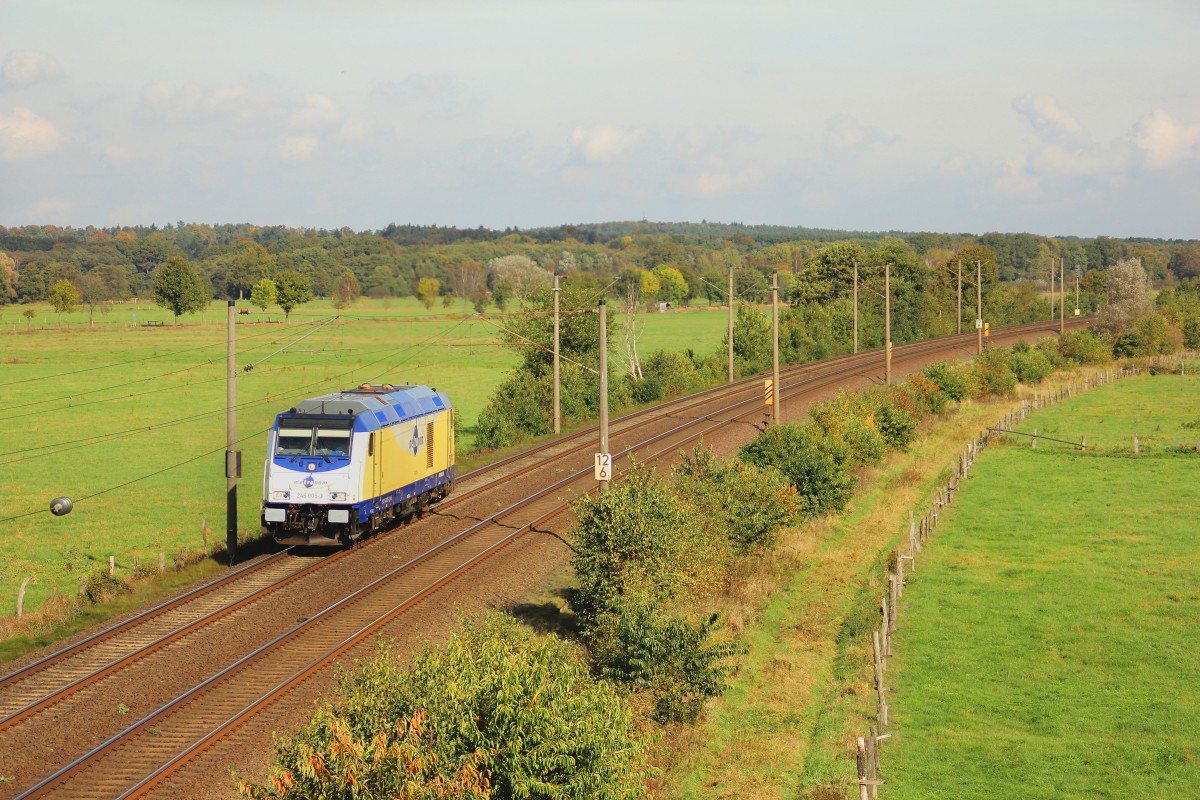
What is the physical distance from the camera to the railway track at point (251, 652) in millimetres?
→ 17062

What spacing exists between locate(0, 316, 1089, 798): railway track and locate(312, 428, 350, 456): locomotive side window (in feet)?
10.0

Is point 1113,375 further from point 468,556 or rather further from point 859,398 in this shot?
point 468,556

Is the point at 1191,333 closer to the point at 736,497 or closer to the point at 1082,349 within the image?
the point at 1082,349

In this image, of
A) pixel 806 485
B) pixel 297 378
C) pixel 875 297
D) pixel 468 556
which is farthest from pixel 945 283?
pixel 468 556

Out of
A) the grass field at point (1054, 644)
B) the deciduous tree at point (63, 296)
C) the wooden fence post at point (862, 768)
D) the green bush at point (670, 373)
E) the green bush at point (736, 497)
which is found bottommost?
the grass field at point (1054, 644)

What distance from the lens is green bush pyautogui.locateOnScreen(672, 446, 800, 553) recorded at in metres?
29.8

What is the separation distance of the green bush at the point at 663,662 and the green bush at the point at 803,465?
18791 mm

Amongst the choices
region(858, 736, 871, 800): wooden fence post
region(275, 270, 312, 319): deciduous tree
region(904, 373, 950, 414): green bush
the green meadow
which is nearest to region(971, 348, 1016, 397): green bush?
region(904, 373, 950, 414): green bush

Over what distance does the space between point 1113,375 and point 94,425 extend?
73.1 metres

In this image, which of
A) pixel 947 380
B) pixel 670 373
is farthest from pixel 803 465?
pixel 947 380

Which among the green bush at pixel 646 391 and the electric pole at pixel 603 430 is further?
the green bush at pixel 646 391

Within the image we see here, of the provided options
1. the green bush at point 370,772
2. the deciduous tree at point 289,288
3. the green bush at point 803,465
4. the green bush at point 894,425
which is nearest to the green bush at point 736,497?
the green bush at point 803,465

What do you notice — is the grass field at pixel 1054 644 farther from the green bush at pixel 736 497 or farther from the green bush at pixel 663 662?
the green bush at pixel 736 497

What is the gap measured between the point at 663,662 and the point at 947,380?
167 feet
